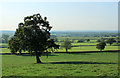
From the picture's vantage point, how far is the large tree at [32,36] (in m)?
40.9

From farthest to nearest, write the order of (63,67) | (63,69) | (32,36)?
1. (32,36)
2. (63,67)
3. (63,69)

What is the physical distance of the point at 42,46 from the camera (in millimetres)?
42094

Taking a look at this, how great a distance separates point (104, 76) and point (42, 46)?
76.8 ft

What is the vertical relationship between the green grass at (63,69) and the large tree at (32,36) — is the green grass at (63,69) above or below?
below

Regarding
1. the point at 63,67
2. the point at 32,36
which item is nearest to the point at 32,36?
the point at 32,36

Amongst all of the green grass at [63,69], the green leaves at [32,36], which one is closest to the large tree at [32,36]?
the green leaves at [32,36]

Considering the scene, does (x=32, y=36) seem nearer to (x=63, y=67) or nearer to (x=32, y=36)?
(x=32, y=36)

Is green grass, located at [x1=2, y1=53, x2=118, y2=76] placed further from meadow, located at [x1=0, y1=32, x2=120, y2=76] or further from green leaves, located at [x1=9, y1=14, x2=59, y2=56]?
green leaves, located at [x1=9, y1=14, x2=59, y2=56]

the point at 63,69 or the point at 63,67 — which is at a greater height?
the point at 63,69

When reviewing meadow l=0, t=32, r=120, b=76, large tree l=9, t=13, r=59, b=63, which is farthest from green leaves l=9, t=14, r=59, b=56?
meadow l=0, t=32, r=120, b=76

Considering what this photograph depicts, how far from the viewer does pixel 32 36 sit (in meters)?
41.3

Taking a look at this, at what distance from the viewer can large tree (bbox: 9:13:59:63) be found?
1609 inches

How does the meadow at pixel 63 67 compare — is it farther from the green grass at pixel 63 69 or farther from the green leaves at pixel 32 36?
the green leaves at pixel 32 36

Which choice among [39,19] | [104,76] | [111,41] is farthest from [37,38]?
[111,41]
